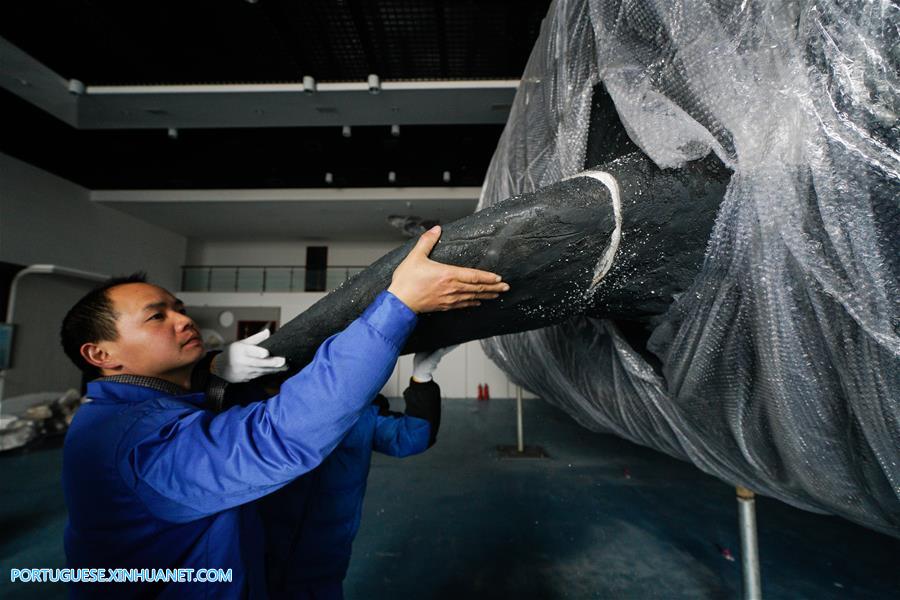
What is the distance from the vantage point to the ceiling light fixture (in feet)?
14.3

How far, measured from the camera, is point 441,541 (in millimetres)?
2391

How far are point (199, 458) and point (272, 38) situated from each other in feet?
14.7

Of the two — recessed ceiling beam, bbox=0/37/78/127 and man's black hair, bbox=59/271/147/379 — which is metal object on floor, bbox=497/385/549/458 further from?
recessed ceiling beam, bbox=0/37/78/127

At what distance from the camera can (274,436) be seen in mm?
629

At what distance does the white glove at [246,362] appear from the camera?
96cm

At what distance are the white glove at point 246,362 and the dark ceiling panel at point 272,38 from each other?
11.8ft

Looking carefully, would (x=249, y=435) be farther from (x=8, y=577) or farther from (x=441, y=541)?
(x=8, y=577)

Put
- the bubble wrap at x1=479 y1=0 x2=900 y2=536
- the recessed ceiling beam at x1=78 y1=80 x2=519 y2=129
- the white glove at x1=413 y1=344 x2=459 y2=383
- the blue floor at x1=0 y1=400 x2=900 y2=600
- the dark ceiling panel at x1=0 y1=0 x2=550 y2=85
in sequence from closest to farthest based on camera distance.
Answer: the bubble wrap at x1=479 y1=0 x2=900 y2=536 → the white glove at x1=413 y1=344 x2=459 y2=383 → the blue floor at x1=0 y1=400 x2=900 y2=600 → the dark ceiling panel at x1=0 y1=0 x2=550 y2=85 → the recessed ceiling beam at x1=78 y1=80 x2=519 y2=129

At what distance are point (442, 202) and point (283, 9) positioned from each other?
465 centimetres

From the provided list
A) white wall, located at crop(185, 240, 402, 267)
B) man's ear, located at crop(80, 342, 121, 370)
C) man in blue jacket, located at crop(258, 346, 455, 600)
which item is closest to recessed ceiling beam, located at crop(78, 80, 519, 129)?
man in blue jacket, located at crop(258, 346, 455, 600)

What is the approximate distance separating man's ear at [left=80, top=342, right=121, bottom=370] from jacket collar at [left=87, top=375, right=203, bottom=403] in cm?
6

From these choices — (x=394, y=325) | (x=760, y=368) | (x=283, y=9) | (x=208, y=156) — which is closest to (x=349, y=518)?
(x=394, y=325)

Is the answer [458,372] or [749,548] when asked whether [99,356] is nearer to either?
[749,548]

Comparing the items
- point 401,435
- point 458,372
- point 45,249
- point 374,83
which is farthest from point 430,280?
point 45,249
